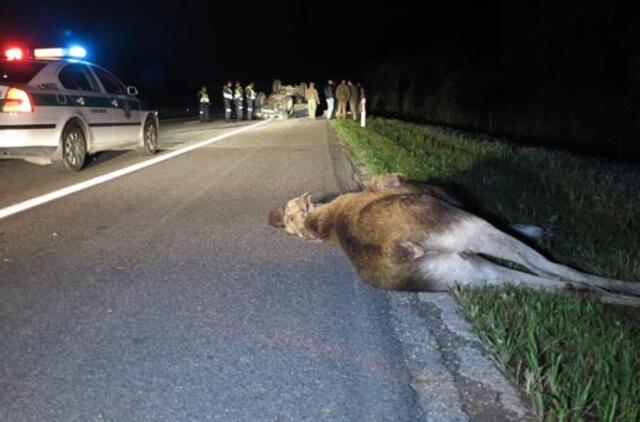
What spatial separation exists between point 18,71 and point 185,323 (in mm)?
7441

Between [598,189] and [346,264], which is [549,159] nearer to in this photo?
[598,189]

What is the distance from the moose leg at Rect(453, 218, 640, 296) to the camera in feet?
11.8

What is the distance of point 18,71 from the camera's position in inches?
381

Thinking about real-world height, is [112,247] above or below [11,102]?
below

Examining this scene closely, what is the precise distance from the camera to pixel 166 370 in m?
3.21

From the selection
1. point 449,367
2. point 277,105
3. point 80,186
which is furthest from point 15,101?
point 277,105

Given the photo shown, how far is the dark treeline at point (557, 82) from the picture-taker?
44.0ft

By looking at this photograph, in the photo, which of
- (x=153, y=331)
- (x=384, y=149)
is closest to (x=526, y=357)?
(x=153, y=331)

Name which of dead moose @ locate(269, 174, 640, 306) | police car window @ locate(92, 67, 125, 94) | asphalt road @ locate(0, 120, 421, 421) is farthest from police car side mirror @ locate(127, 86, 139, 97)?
dead moose @ locate(269, 174, 640, 306)

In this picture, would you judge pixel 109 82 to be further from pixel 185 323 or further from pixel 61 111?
pixel 185 323

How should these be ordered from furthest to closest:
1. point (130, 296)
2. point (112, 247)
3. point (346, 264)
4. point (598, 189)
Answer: point (598, 189) → point (112, 247) → point (346, 264) → point (130, 296)

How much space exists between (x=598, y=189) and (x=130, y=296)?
522 cm

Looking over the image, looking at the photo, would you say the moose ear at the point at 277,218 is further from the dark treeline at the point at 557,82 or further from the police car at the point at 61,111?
the dark treeline at the point at 557,82

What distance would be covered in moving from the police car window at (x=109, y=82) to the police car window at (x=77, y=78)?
0.33m
